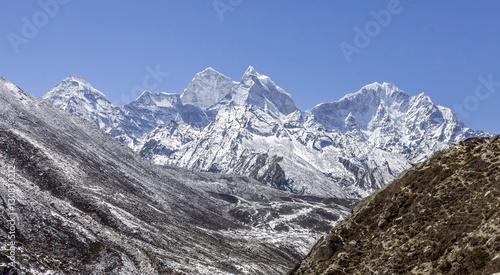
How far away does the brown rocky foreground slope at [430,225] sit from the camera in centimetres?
2164

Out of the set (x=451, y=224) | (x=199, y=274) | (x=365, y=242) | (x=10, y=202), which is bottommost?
(x=10, y=202)

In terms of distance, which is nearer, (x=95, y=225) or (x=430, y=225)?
(x=430, y=225)

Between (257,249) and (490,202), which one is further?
(257,249)

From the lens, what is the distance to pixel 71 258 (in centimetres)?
7306

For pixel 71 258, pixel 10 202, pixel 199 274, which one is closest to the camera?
pixel 71 258

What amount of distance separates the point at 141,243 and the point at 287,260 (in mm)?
75230

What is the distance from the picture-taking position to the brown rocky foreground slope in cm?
2164

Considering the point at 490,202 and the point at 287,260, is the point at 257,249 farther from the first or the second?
the point at 490,202

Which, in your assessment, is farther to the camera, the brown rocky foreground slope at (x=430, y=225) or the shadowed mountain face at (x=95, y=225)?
the shadowed mountain face at (x=95, y=225)

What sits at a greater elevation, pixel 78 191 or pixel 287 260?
pixel 287 260

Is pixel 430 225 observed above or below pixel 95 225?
above

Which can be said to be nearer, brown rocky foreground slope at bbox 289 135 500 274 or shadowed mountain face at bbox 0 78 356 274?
brown rocky foreground slope at bbox 289 135 500 274

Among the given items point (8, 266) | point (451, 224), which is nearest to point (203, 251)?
point (8, 266)

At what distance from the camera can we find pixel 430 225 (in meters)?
26.2
